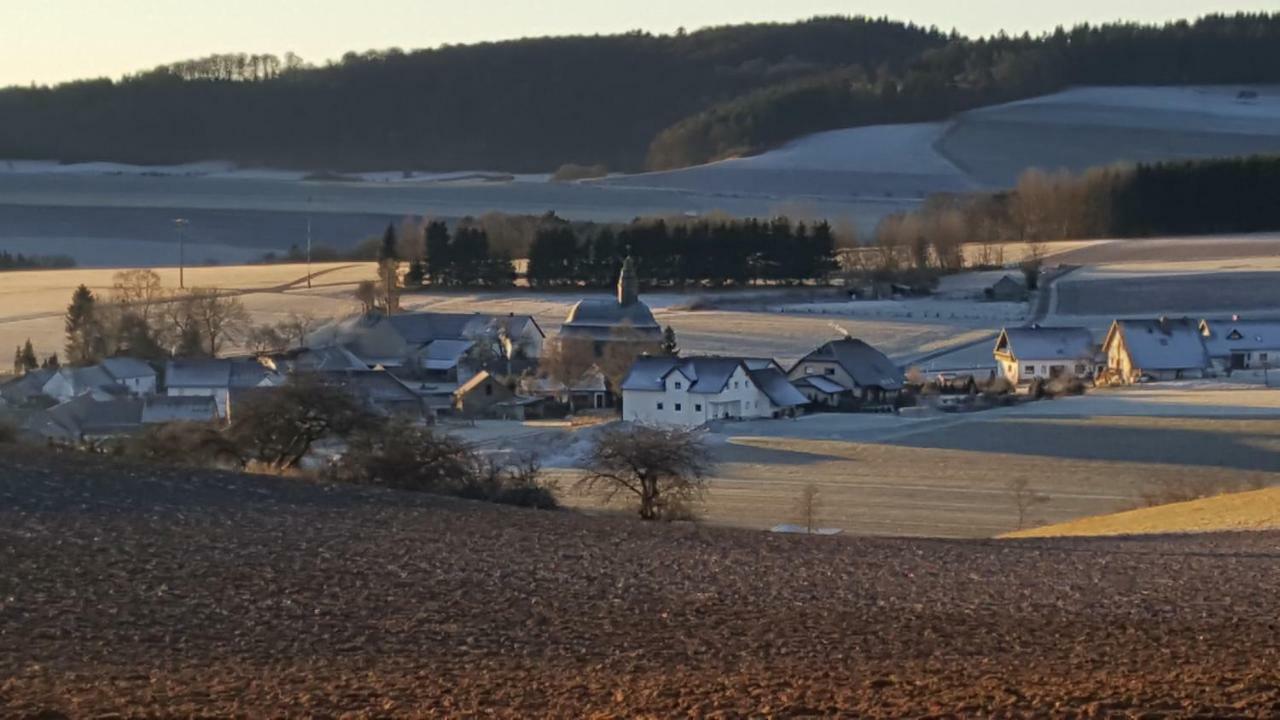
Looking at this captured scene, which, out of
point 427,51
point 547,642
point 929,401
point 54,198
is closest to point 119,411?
point 929,401

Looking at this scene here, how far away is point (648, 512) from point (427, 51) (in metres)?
137

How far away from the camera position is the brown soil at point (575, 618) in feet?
27.3

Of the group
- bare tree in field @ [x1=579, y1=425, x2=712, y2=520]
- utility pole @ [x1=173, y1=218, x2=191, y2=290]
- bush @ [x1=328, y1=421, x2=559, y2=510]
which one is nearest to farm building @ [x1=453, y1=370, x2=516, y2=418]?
utility pole @ [x1=173, y1=218, x2=191, y2=290]

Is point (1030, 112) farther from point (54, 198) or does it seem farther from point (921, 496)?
point (921, 496)

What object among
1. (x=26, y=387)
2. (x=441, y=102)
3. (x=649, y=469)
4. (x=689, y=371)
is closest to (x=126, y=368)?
(x=26, y=387)

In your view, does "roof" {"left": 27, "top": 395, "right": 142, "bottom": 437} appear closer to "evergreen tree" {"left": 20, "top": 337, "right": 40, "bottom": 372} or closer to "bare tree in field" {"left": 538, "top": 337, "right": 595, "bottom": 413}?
"evergreen tree" {"left": 20, "top": 337, "right": 40, "bottom": 372}

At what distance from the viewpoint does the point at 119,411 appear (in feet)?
127

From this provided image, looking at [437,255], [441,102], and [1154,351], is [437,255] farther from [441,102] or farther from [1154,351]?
[441,102]

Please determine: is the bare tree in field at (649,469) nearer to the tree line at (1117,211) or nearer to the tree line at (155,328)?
the tree line at (155,328)

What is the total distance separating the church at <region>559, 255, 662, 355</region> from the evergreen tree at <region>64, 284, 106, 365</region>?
467 inches

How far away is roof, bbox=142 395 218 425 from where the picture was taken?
37688mm

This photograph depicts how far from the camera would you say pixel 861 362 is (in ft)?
154

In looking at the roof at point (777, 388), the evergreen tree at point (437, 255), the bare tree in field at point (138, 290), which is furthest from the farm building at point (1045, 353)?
the evergreen tree at point (437, 255)

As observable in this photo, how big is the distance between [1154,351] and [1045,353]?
2.65 metres
